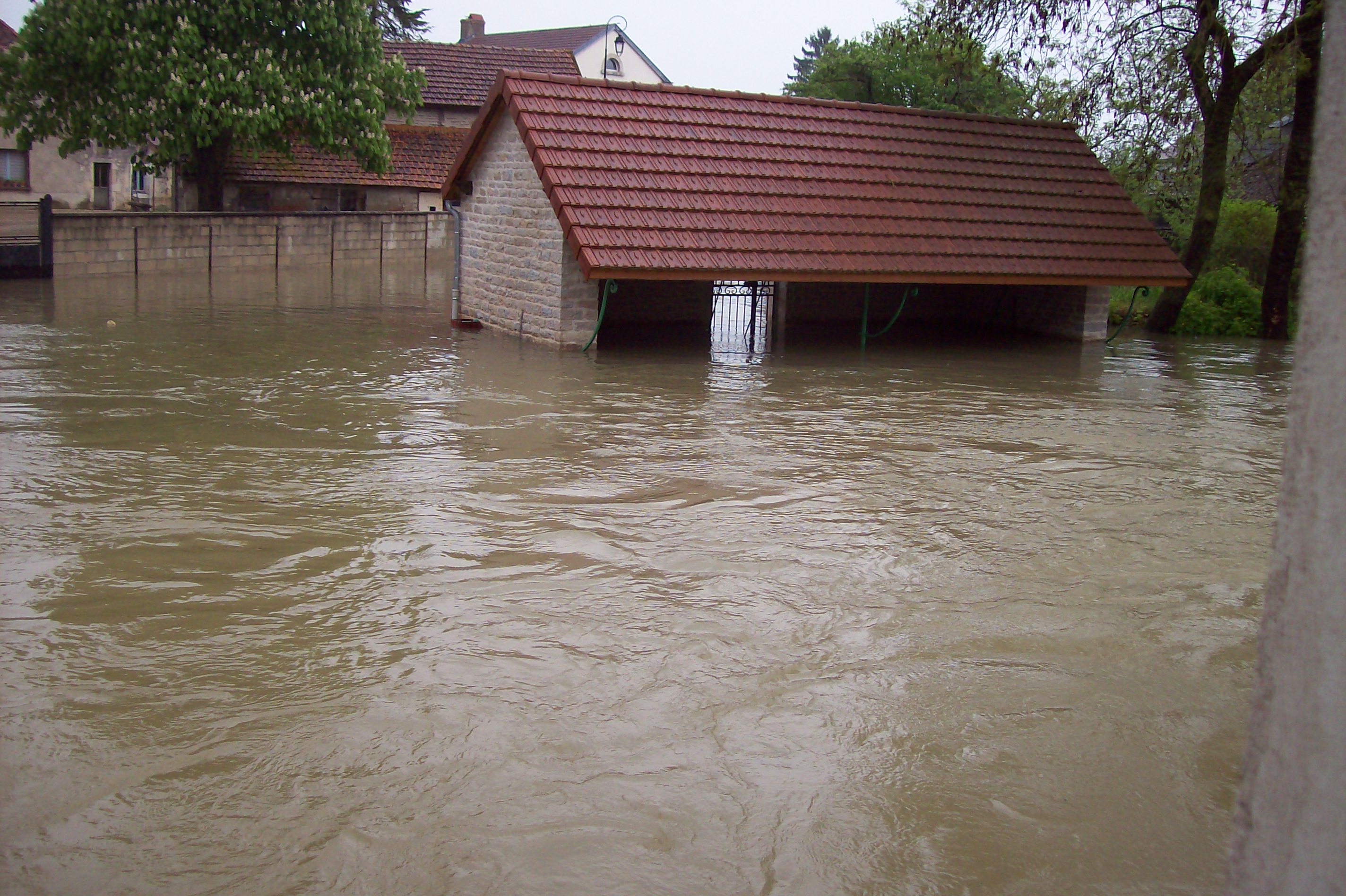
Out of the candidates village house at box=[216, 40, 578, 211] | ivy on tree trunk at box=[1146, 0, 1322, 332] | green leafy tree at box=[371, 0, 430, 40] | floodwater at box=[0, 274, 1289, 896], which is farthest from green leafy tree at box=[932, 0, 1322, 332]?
green leafy tree at box=[371, 0, 430, 40]

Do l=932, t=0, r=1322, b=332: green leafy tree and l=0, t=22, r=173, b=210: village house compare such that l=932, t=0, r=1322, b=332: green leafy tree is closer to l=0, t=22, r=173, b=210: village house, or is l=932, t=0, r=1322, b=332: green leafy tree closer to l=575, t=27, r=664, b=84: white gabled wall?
l=0, t=22, r=173, b=210: village house

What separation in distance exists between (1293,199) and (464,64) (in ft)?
103

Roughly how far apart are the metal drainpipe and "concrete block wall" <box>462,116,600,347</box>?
0.27ft

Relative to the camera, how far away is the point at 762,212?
52.1 feet

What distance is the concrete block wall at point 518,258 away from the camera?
15.2m

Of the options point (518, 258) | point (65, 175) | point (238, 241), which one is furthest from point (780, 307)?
point (65, 175)

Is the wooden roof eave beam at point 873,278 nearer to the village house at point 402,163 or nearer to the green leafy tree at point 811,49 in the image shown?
the village house at point 402,163

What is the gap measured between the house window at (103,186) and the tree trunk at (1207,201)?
29.9m

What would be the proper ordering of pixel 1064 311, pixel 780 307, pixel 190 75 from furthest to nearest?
pixel 190 75, pixel 780 307, pixel 1064 311

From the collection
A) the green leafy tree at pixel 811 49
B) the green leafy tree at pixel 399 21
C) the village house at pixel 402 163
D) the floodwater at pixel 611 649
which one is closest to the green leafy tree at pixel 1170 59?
the floodwater at pixel 611 649

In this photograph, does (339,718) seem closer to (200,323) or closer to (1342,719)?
(1342,719)

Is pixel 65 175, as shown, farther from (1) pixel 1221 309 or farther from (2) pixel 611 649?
(2) pixel 611 649

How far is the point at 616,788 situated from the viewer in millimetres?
4344

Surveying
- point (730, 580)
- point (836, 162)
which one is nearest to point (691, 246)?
point (836, 162)
